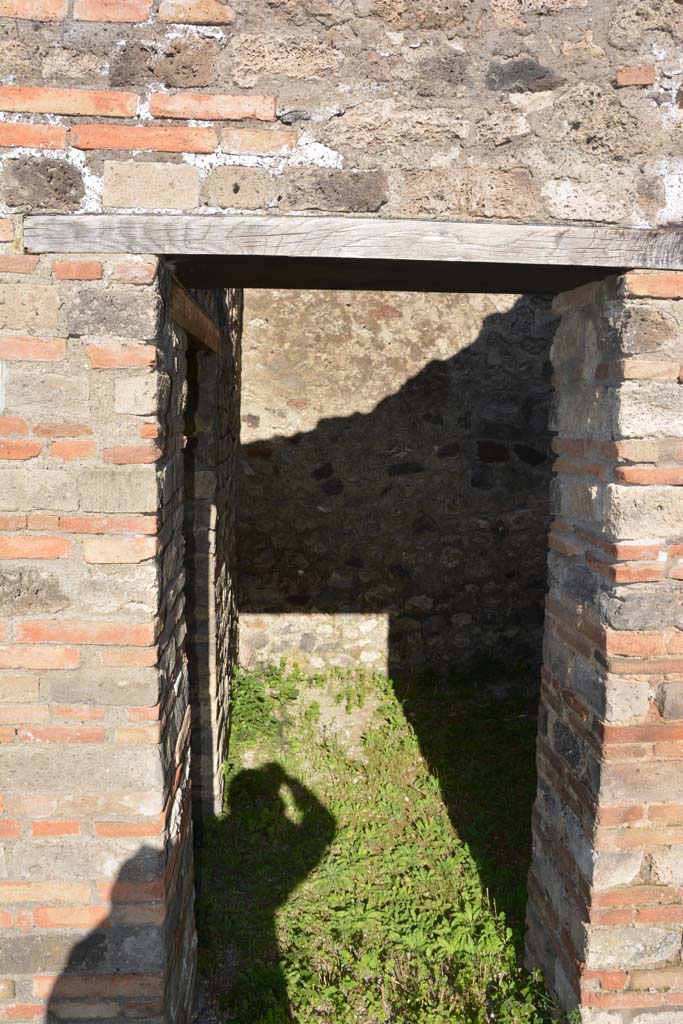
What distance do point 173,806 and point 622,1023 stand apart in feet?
6.35

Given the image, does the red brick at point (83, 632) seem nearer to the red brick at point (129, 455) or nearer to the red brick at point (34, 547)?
the red brick at point (34, 547)

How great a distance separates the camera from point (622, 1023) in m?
2.67

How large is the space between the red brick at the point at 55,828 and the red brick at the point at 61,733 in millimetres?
295

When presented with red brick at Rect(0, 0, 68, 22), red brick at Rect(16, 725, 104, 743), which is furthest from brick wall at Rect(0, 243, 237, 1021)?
red brick at Rect(0, 0, 68, 22)

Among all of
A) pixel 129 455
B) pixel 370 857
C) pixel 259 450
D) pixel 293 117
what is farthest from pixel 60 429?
pixel 259 450

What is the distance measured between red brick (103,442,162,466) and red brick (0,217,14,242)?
0.74 metres

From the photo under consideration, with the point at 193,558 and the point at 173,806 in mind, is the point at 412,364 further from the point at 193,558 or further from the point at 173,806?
the point at 173,806

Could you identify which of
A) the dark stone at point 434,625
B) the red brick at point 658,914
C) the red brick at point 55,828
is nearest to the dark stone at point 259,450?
the dark stone at point 434,625

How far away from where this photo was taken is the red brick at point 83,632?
231 centimetres

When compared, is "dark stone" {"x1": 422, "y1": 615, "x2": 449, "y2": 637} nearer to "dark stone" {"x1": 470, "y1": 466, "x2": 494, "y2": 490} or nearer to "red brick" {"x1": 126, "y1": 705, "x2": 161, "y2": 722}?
"dark stone" {"x1": 470, "y1": 466, "x2": 494, "y2": 490}

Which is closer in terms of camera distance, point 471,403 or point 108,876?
point 108,876

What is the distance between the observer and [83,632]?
2.31 meters

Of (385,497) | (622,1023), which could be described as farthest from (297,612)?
(622,1023)

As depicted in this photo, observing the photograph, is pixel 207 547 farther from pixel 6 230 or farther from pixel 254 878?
pixel 6 230
